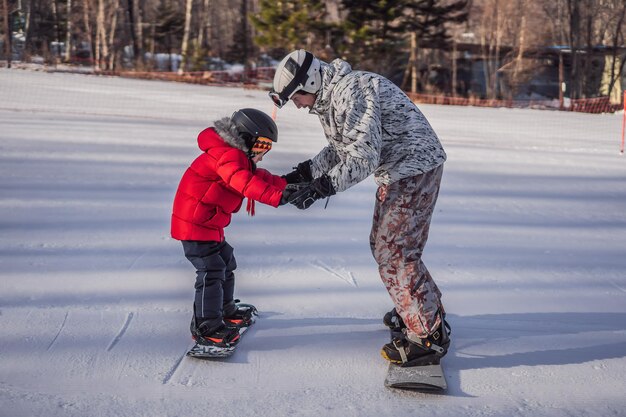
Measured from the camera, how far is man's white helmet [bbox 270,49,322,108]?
286 cm

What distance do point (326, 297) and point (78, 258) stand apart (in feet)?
6.04

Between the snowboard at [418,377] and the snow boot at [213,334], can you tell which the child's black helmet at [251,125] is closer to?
the snow boot at [213,334]

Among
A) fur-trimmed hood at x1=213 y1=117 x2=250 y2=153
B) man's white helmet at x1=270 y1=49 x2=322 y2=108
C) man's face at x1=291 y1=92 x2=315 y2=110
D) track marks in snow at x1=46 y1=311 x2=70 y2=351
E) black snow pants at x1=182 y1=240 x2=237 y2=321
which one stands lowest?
track marks in snow at x1=46 y1=311 x2=70 y2=351

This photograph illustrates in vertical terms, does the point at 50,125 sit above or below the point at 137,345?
above

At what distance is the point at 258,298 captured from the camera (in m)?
3.91

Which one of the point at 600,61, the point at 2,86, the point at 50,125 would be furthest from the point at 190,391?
the point at 600,61

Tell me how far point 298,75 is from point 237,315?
1.39 metres

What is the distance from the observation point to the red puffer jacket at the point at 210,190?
2879 millimetres

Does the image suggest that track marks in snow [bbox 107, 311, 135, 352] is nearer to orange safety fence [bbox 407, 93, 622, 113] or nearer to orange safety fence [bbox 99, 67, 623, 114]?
orange safety fence [bbox 99, 67, 623, 114]

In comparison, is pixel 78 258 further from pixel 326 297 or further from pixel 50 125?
pixel 50 125

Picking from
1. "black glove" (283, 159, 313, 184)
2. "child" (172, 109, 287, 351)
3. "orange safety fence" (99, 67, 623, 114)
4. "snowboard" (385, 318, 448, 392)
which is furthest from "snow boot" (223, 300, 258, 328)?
"orange safety fence" (99, 67, 623, 114)

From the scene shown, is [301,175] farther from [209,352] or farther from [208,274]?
[209,352]

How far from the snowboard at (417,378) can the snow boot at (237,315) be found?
888 millimetres

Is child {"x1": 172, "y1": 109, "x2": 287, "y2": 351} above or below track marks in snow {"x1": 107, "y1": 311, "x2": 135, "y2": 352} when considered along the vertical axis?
above
